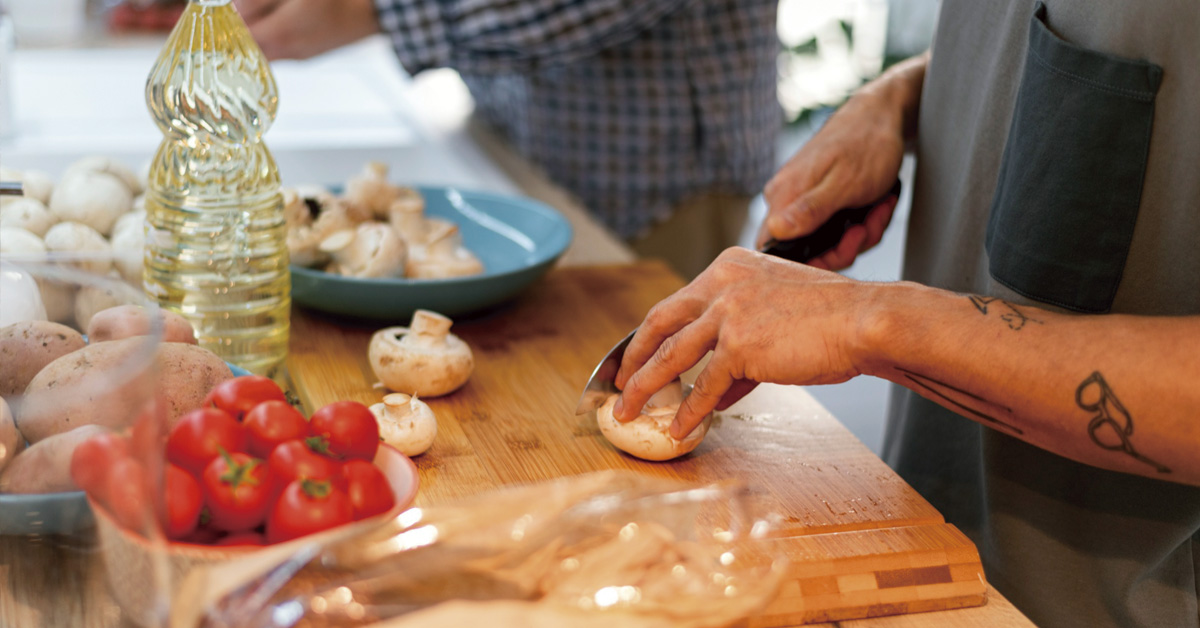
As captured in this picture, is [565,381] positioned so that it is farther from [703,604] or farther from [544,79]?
[544,79]

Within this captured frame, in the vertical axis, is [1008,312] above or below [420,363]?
above

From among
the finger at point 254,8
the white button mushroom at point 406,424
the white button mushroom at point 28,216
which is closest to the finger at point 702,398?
the white button mushroom at point 406,424

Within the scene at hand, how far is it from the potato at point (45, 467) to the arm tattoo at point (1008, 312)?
0.67 meters

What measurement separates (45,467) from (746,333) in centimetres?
54

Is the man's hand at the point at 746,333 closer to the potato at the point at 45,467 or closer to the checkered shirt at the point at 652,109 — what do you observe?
the potato at the point at 45,467

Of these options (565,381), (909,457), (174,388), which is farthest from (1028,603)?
(174,388)

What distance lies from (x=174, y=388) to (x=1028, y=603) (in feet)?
2.90

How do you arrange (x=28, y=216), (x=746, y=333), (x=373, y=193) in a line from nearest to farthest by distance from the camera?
1. (x=746, y=333)
2. (x=28, y=216)
3. (x=373, y=193)

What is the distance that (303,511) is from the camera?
67cm

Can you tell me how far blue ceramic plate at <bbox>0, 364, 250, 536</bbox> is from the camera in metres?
0.58

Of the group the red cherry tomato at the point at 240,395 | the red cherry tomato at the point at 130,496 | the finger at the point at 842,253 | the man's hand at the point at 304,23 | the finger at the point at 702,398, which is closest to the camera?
the red cherry tomato at the point at 130,496

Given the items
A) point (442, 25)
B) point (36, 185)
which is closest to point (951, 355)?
point (36, 185)

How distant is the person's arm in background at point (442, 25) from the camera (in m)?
1.67

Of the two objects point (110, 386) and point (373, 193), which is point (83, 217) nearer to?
point (373, 193)
